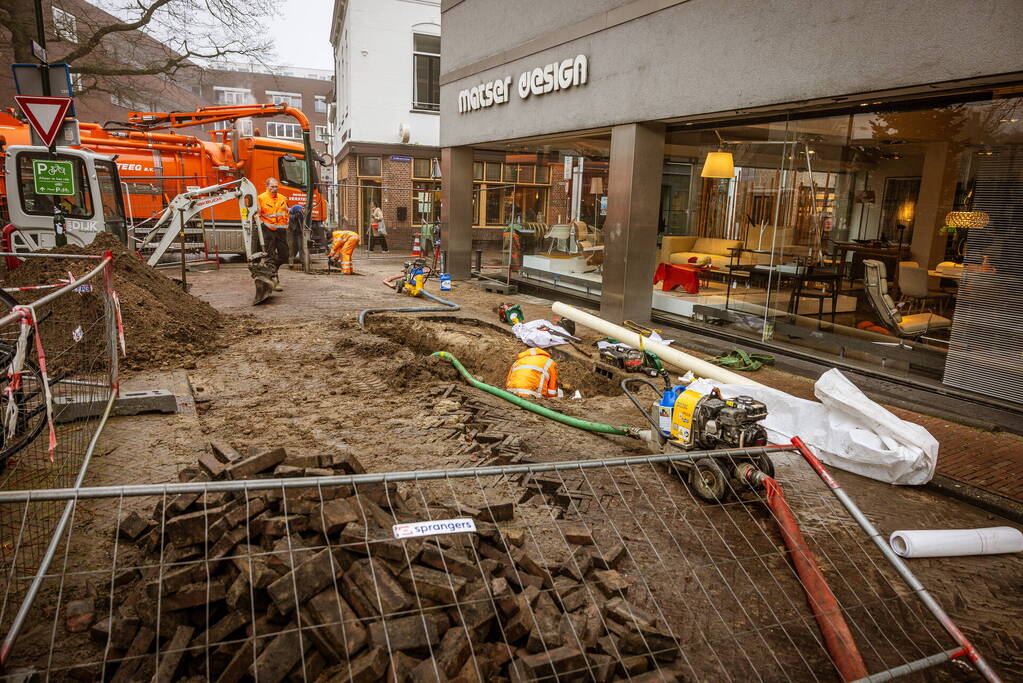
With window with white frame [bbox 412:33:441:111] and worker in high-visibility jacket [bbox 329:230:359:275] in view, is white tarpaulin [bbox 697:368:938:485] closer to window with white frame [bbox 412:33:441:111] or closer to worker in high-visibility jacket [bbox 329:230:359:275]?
worker in high-visibility jacket [bbox 329:230:359:275]

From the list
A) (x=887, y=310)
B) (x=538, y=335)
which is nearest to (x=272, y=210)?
(x=538, y=335)

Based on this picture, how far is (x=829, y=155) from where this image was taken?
8750mm

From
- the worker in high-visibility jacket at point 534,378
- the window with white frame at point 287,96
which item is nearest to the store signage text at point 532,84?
the worker in high-visibility jacket at point 534,378

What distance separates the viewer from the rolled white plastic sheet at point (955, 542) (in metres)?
4.00

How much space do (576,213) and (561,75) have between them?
3.44 metres

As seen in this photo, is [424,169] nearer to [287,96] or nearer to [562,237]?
[562,237]

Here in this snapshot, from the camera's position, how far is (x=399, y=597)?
2.60 m

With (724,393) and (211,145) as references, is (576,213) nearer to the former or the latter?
(724,393)

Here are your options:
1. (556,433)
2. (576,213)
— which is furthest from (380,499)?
(576,213)

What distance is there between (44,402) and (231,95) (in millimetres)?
76563

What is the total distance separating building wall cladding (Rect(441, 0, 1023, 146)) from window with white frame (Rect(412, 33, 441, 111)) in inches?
593

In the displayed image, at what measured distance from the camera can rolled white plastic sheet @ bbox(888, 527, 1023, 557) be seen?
13.1 feet

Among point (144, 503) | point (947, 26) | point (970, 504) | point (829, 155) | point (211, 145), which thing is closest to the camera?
point (144, 503)

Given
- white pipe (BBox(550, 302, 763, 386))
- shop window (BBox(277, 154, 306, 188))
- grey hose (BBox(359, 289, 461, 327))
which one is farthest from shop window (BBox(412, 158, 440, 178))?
white pipe (BBox(550, 302, 763, 386))
